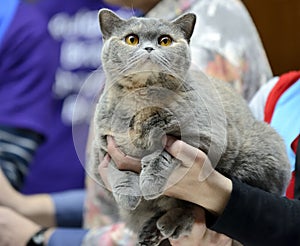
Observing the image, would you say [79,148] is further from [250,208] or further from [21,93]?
[21,93]

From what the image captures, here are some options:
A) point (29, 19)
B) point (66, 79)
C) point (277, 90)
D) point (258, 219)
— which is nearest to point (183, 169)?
point (258, 219)

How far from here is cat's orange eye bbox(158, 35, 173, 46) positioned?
0.61m

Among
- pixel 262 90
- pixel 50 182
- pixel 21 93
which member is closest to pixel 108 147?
pixel 262 90

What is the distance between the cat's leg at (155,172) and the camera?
623mm

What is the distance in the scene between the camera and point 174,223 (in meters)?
0.70

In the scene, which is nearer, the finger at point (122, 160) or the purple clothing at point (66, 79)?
the finger at point (122, 160)

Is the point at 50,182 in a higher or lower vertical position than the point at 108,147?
lower

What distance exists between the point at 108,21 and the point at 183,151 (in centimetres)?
16

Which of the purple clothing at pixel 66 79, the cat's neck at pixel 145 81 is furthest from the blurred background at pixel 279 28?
the cat's neck at pixel 145 81

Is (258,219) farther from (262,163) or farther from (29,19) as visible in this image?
(29,19)

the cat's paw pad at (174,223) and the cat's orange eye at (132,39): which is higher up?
the cat's orange eye at (132,39)

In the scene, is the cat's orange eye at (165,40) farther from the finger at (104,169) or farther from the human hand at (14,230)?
the human hand at (14,230)

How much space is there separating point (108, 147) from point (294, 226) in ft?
0.91

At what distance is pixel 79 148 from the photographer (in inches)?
25.3
